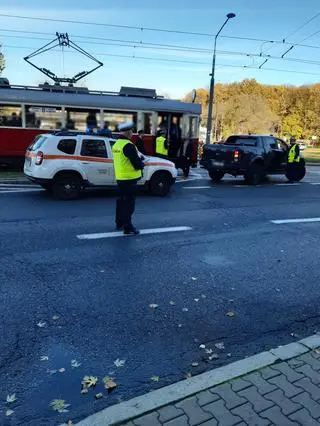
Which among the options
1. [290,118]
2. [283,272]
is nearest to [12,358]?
[283,272]

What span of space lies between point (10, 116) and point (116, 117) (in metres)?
3.92

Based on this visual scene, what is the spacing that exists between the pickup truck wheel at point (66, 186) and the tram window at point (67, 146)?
0.62 metres

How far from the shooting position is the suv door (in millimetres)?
11533

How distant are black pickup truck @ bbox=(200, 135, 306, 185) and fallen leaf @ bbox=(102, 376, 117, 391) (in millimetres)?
13113

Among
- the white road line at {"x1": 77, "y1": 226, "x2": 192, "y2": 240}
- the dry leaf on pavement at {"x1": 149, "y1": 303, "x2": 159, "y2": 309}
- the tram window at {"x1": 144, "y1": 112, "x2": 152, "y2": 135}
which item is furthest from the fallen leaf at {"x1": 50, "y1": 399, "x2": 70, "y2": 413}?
the tram window at {"x1": 144, "y1": 112, "x2": 152, "y2": 135}

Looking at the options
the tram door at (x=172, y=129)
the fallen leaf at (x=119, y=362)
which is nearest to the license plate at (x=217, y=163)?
the tram door at (x=172, y=129)

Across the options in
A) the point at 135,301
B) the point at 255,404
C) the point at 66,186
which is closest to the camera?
the point at 255,404

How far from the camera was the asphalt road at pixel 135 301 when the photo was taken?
3441 millimetres

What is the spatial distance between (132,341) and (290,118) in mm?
83535

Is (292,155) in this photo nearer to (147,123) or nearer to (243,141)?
(243,141)

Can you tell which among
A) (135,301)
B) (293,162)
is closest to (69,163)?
(135,301)

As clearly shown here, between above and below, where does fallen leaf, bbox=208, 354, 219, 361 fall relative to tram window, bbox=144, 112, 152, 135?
below

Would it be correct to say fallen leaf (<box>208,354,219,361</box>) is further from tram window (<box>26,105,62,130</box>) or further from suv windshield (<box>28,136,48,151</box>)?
tram window (<box>26,105,62,130</box>)

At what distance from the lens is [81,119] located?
1678 centimetres
